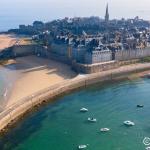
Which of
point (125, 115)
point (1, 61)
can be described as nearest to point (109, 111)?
point (125, 115)

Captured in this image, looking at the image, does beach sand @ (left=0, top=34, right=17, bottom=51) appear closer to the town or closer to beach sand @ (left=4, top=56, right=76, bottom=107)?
the town

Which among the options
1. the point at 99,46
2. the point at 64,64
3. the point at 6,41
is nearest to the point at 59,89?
the point at 99,46

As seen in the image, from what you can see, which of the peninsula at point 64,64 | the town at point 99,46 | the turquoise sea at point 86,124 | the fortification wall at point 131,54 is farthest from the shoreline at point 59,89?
the town at point 99,46

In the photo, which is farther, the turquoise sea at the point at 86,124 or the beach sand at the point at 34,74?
the beach sand at the point at 34,74

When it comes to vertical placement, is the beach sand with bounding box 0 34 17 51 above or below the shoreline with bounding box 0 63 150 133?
above

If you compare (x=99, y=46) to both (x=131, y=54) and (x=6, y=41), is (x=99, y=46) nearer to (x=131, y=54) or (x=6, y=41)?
(x=131, y=54)

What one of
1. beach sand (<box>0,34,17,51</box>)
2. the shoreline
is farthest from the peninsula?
beach sand (<box>0,34,17,51</box>)

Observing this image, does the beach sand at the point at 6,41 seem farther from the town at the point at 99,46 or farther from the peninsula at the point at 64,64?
the town at the point at 99,46
